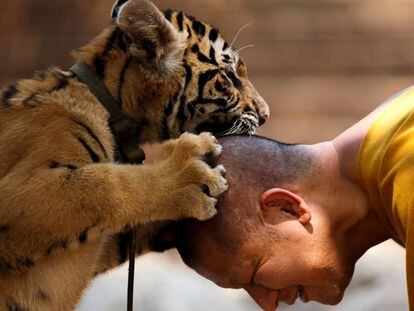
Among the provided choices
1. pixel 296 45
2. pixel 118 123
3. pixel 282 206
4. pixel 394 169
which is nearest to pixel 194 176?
pixel 282 206

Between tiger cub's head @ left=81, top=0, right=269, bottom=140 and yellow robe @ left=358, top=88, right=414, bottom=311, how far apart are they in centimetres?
62

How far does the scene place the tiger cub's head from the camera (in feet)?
9.86

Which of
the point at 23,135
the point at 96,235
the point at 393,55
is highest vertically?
the point at 23,135

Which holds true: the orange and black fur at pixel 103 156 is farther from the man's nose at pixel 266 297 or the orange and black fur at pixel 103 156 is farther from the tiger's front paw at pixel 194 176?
the man's nose at pixel 266 297

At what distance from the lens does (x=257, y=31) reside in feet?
18.0

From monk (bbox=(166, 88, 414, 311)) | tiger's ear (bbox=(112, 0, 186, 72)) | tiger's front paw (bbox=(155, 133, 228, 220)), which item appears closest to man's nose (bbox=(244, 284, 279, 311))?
monk (bbox=(166, 88, 414, 311))

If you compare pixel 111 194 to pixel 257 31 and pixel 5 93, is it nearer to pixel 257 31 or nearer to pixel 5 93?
pixel 5 93

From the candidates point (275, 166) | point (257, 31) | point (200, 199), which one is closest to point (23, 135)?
point (200, 199)

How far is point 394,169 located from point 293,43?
10.4ft

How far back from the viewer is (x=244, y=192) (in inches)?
104

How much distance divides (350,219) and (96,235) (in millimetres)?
728

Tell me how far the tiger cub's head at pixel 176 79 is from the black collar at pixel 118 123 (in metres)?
0.06

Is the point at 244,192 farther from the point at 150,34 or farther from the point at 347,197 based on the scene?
the point at 150,34

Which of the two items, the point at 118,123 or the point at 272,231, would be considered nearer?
the point at 272,231
